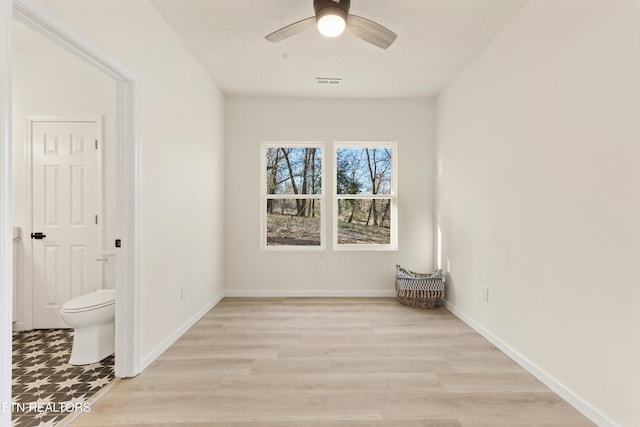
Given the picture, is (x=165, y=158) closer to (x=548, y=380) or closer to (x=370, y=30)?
(x=370, y=30)

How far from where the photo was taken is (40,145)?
9.95ft

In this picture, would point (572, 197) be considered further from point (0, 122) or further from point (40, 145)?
point (40, 145)

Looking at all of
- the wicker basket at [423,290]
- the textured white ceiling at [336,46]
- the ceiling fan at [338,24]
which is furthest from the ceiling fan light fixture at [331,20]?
the wicker basket at [423,290]

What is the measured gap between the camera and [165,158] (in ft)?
8.54

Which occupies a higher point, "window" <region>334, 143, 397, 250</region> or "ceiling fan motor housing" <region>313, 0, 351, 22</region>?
"ceiling fan motor housing" <region>313, 0, 351, 22</region>

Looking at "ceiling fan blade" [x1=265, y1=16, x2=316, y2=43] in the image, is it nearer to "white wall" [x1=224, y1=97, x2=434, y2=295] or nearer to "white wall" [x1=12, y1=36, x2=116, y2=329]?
"white wall" [x1=12, y1=36, x2=116, y2=329]

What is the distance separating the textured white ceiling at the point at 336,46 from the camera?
93.0 inches

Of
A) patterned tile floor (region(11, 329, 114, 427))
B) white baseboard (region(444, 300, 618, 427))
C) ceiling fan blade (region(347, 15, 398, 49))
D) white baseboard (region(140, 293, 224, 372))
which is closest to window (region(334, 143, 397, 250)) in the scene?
white baseboard (region(444, 300, 618, 427))

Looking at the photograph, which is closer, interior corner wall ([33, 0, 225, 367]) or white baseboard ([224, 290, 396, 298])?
interior corner wall ([33, 0, 225, 367])

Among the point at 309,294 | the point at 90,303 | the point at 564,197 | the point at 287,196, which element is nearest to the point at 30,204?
the point at 90,303

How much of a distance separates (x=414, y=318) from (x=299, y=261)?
5.31 feet

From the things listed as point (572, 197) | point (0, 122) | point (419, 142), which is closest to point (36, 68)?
point (0, 122)

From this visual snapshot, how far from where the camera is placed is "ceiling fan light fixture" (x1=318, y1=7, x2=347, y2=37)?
2.01m

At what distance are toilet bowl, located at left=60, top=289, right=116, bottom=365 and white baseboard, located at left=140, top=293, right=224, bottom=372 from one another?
39cm
